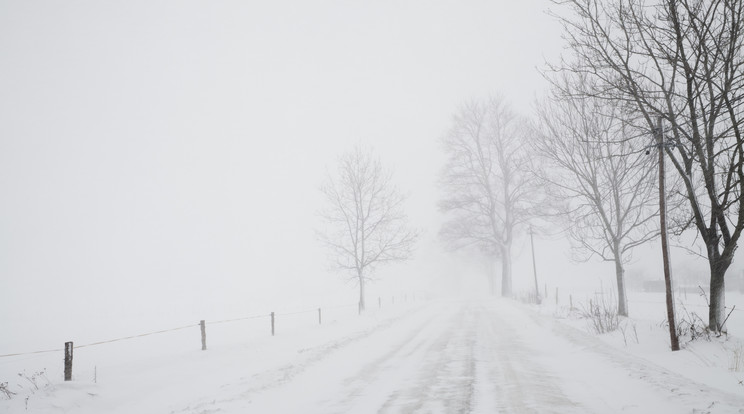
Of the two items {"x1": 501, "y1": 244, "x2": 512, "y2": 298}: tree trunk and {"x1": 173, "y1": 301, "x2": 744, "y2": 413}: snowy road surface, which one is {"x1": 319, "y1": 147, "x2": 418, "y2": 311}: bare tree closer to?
{"x1": 501, "y1": 244, "x2": 512, "y2": 298}: tree trunk

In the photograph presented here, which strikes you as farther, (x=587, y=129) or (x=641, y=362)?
(x=587, y=129)

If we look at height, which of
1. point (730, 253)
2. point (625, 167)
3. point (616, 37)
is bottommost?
point (730, 253)

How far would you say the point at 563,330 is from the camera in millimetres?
10992

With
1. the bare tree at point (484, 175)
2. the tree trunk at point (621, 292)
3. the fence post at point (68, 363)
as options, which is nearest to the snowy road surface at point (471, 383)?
the fence post at point (68, 363)

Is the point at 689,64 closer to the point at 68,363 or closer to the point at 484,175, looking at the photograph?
the point at 68,363

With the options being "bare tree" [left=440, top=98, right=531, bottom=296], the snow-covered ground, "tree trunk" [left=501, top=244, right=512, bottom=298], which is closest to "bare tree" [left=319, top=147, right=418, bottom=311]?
"bare tree" [left=440, top=98, right=531, bottom=296]

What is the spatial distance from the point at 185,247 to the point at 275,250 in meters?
25.8

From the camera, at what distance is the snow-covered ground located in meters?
5.02

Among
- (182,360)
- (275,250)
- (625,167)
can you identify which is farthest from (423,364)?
(275,250)

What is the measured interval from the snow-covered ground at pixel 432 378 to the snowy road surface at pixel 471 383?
0.02 m

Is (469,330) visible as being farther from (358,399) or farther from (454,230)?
(454,230)

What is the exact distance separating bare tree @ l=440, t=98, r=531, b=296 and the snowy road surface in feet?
58.6

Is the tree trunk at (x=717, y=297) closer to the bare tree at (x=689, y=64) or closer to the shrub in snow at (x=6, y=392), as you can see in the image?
the bare tree at (x=689, y=64)

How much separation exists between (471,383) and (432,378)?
2.44 feet
